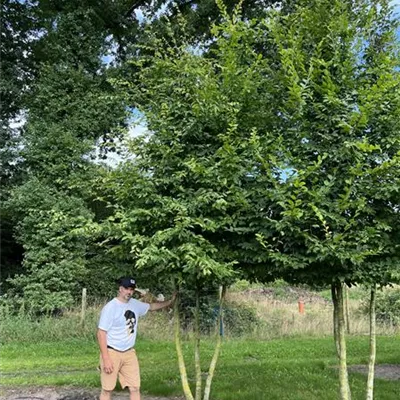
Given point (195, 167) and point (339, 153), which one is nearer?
point (339, 153)

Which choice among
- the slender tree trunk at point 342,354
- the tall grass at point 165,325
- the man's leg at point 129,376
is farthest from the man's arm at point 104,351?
the tall grass at point 165,325

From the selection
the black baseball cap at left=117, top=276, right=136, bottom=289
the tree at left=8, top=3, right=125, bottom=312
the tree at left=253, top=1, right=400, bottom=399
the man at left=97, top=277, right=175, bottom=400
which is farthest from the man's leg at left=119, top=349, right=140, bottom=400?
the tree at left=8, top=3, right=125, bottom=312

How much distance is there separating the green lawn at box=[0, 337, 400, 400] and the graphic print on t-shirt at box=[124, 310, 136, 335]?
1830 millimetres

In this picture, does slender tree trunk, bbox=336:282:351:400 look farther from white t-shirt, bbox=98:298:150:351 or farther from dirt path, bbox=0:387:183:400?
dirt path, bbox=0:387:183:400

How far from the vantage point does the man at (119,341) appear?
534cm

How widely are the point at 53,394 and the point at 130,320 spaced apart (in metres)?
2.42

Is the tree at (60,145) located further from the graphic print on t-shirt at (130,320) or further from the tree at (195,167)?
the tree at (195,167)

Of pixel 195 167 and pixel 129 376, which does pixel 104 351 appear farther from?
pixel 195 167

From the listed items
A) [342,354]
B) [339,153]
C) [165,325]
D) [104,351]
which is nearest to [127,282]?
[104,351]

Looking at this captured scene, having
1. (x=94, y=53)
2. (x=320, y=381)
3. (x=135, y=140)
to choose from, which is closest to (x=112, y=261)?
(x=135, y=140)

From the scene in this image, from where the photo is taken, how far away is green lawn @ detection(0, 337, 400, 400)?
6.90 meters

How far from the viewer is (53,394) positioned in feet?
22.9

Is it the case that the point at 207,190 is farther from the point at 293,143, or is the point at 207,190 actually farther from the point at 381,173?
the point at 381,173

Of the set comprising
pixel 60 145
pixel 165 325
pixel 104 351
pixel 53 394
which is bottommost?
pixel 53 394
